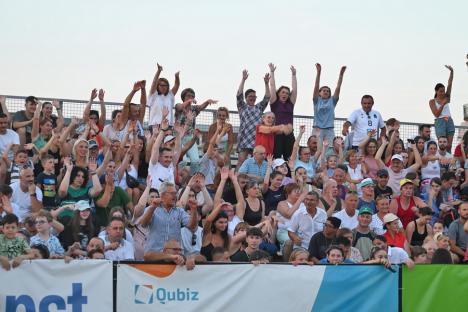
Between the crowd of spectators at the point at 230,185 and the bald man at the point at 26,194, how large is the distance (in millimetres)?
21

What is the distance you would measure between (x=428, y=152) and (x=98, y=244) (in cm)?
1021

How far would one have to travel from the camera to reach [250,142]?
21.2 meters

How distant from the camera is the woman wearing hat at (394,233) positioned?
16422 millimetres

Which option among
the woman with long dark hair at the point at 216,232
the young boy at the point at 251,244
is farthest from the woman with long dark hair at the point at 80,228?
the young boy at the point at 251,244

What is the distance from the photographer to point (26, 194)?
53.1ft

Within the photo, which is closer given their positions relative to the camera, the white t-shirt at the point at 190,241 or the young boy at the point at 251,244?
the young boy at the point at 251,244

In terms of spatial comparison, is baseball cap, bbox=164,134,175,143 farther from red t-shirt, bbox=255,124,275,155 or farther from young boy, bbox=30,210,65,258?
young boy, bbox=30,210,65,258

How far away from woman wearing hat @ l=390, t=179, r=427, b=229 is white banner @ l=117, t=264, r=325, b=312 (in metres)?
4.82

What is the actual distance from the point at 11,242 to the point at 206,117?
11.2 m

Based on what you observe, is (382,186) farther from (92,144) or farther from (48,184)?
(48,184)

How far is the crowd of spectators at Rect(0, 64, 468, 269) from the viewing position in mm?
14680

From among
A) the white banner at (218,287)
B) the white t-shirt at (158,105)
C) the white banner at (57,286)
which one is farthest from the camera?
the white t-shirt at (158,105)

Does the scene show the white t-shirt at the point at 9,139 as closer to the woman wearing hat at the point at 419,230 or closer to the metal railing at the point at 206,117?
the metal railing at the point at 206,117

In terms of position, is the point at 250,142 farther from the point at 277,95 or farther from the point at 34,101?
the point at 34,101
